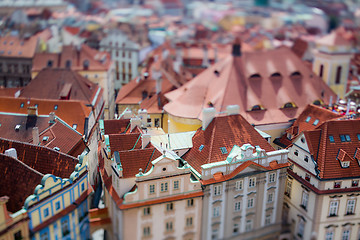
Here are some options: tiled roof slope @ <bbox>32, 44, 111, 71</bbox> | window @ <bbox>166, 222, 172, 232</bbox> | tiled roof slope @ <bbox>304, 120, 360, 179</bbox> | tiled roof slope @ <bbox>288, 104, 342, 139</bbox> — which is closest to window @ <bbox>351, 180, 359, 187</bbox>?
tiled roof slope @ <bbox>304, 120, 360, 179</bbox>

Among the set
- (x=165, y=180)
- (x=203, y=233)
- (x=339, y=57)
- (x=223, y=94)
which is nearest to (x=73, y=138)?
(x=165, y=180)

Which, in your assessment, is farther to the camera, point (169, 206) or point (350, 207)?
point (350, 207)

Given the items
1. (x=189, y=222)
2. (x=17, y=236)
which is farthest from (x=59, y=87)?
(x=17, y=236)

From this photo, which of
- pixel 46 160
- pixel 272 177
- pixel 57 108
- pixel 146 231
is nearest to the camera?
pixel 146 231

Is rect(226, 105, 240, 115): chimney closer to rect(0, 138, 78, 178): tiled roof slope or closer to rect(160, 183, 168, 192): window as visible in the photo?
rect(160, 183, 168, 192): window

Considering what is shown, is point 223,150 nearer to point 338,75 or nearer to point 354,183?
point 354,183

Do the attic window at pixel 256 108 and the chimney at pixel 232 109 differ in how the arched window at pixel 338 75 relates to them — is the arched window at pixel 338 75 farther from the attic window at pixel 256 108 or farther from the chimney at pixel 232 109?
the chimney at pixel 232 109
